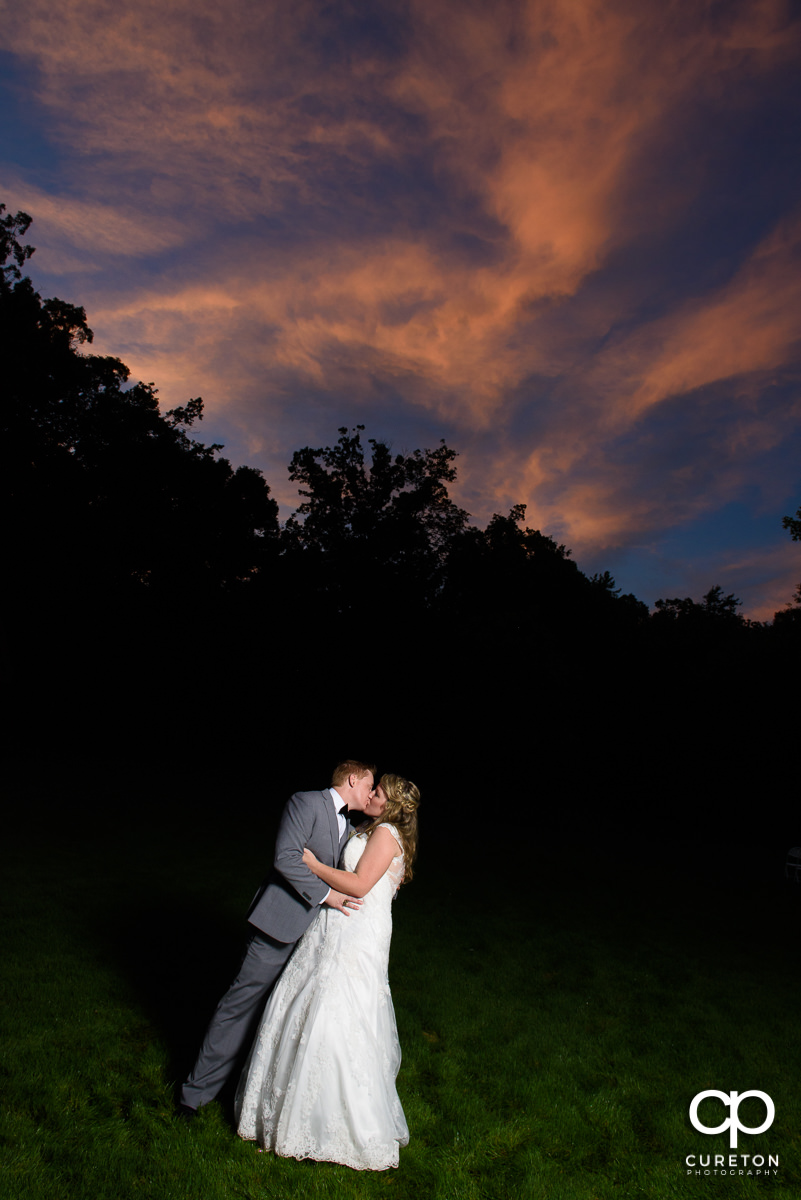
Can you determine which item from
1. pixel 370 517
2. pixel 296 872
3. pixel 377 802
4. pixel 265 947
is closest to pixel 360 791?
pixel 377 802

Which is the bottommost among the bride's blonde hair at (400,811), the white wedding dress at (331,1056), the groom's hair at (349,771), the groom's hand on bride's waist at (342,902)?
the white wedding dress at (331,1056)

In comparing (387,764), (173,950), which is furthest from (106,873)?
(387,764)

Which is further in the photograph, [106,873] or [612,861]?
[612,861]

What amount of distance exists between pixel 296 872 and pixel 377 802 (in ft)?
2.37

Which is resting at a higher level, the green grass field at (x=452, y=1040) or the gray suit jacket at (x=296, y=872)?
the gray suit jacket at (x=296, y=872)

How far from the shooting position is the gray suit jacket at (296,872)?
4562 millimetres

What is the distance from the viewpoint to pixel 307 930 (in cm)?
480

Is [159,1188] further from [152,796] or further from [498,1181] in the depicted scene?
[152,796]

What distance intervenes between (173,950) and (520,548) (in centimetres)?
2784

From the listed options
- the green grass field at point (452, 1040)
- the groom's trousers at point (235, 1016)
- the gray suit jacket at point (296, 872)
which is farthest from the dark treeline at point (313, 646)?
the gray suit jacket at point (296, 872)

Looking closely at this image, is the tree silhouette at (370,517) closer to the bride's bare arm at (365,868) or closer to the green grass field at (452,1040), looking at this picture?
the green grass field at (452,1040)

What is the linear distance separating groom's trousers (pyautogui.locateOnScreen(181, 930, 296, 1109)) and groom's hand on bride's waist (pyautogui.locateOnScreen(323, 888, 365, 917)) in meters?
0.46

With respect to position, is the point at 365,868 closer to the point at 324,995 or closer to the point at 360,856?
the point at 360,856

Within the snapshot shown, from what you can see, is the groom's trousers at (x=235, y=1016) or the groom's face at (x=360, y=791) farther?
the groom's face at (x=360, y=791)
